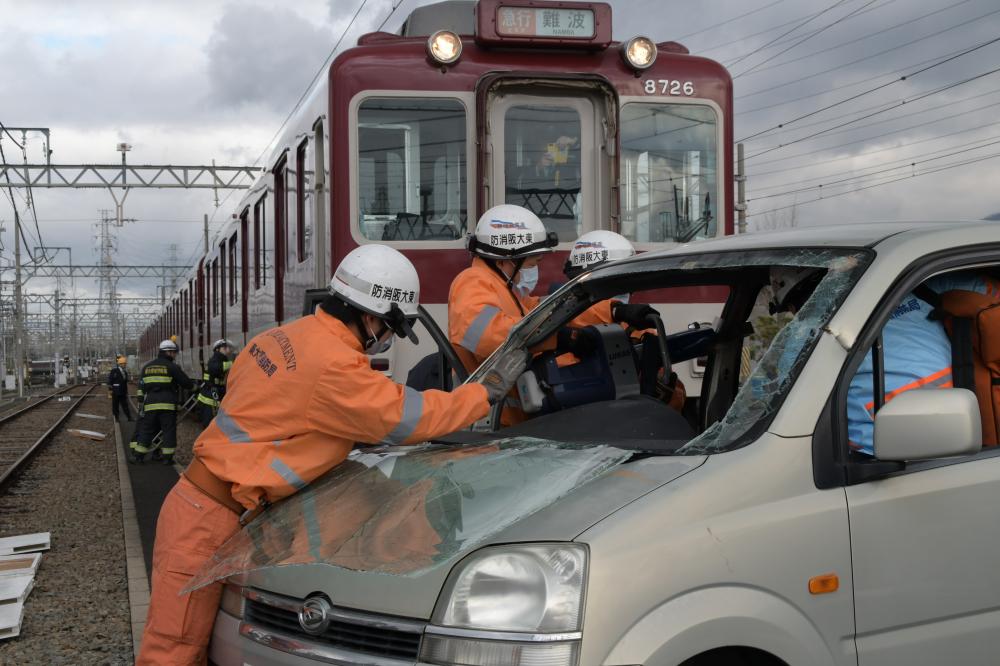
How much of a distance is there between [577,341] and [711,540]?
199 cm

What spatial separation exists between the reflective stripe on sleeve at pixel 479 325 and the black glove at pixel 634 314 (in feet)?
1.77

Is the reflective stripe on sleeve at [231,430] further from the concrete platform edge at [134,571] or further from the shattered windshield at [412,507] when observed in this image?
the concrete platform edge at [134,571]

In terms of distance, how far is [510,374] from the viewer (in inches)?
164

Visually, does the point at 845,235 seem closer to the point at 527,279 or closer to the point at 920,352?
the point at 920,352

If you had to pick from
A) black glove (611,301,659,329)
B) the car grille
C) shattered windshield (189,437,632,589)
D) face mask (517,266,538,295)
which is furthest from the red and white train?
the car grille

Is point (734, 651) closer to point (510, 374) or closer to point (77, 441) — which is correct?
point (510, 374)

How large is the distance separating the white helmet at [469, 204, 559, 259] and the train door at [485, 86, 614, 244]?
6.86ft

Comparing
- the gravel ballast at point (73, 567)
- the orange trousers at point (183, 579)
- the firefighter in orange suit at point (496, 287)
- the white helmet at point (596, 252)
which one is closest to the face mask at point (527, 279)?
the firefighter in orange suit at point (496, 287)

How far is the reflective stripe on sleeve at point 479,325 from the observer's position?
5039 mm

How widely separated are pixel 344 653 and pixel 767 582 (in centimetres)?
101

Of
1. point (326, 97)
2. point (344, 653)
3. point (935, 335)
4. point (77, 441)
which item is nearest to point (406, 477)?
point (344, 653)

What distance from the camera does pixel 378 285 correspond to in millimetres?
3895

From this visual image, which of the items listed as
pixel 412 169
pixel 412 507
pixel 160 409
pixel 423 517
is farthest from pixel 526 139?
pixel 160 409

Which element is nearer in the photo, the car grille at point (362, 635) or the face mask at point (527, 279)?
the car grille at point (362, 635)
